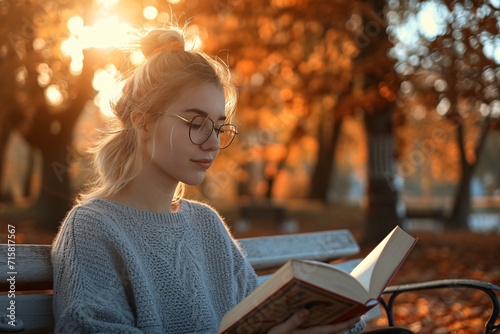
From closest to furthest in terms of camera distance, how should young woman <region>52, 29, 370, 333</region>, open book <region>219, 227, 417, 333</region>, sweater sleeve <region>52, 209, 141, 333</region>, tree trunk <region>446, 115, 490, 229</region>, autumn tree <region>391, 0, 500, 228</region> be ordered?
open book <region>219, 227, 417, 333</region> < sweater sleeve <region>52, 209, 141, 333</region> < young woman <region>52, 29, 370, 333</region> < autumn tree <region>391, 0, 500, 228</region> < tree trunk <region>446, 115, 490, 229</region>

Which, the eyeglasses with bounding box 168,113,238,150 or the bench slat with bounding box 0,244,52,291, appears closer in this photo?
the bench slat with bounding box 0,244,52,291

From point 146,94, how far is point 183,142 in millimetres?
247

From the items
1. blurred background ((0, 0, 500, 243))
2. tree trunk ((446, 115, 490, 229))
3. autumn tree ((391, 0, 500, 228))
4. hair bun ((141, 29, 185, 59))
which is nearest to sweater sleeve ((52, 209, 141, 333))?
hair bun ((141, 29, 185, 59))

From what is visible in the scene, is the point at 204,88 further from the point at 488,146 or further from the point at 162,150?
the point at 488,146

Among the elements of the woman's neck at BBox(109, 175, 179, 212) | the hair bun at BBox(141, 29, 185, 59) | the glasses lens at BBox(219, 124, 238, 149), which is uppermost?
the hair bun at BBox(141, 29, 185, 59)

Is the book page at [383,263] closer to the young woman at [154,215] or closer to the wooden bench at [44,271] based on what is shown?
the young woman at [154,215]

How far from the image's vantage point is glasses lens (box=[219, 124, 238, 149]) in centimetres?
269

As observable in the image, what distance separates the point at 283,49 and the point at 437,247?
4.58 m

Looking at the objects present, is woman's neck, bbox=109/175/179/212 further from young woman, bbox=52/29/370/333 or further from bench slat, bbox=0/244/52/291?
bench slat, bbox=0/244/52/291

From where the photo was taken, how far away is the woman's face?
257 cm

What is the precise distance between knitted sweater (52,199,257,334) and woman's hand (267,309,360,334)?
20.3 inches

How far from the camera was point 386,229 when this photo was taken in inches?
448

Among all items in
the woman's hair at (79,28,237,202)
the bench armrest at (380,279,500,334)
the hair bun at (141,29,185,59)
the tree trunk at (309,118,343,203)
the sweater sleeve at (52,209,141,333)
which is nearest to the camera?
the sweater sleeve at (52,209,141,333)

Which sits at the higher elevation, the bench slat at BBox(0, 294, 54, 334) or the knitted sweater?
the knitted sweater
